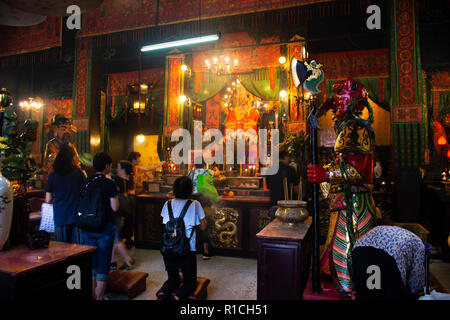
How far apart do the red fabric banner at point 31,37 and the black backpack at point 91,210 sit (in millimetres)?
5446

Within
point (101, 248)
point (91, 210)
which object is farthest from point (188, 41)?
point (101, 248)

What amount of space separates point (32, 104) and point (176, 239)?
9.57m

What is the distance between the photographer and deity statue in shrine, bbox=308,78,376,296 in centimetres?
226

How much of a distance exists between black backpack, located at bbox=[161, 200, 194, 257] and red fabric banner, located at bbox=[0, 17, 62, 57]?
6095 mm

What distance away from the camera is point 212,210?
515cm

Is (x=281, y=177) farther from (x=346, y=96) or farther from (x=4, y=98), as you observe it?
(x=4, y=98)

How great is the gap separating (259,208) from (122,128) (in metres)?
8.03

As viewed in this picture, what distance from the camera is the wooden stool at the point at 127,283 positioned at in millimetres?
3340

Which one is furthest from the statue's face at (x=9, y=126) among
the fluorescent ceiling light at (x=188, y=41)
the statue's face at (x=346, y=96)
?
the fluorescent ceiling light at (x=188, y=41)

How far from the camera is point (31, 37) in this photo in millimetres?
7051

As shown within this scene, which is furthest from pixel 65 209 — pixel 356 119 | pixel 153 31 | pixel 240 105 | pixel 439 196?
pixel 240 105

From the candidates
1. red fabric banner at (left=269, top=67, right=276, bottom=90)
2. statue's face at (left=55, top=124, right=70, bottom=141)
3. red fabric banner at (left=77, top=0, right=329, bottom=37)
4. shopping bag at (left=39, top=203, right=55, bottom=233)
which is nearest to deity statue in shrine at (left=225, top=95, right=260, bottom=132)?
red fabric banner at (left=269, top=67, right=276, bottom=90)

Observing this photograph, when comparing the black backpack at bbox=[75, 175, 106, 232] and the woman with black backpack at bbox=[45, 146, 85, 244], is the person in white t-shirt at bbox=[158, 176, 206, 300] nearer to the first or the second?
the black backpack at bbox=[75, 175, 106, 232]

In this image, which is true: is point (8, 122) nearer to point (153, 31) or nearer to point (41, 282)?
point (41, 282)
